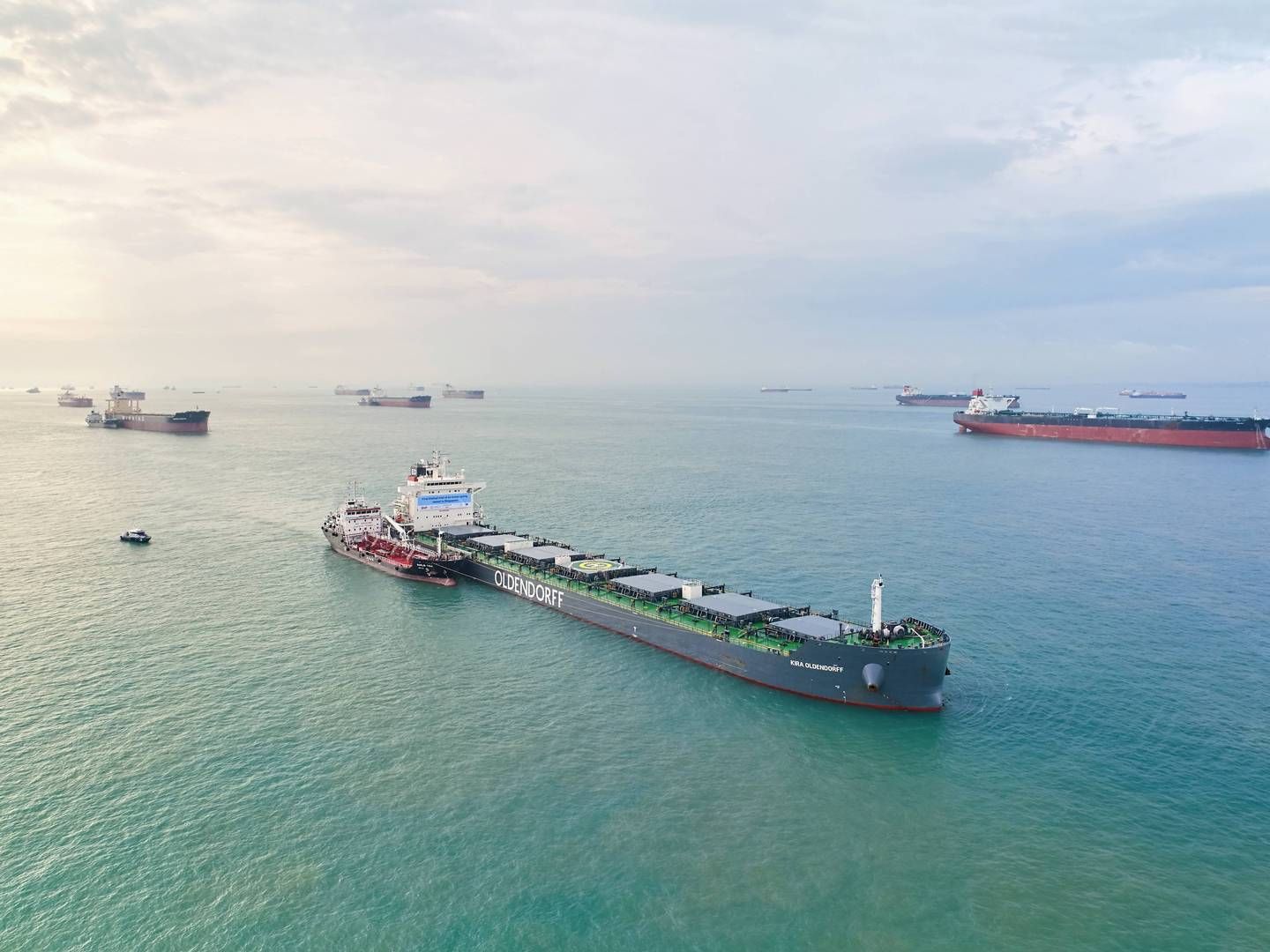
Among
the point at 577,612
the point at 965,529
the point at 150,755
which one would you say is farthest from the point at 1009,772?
the point at 965,529

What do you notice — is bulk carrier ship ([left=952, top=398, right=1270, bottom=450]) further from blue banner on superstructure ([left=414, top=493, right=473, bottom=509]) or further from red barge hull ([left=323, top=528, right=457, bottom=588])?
red barge hull ([left=323, top=528, right=457, bottom=588])

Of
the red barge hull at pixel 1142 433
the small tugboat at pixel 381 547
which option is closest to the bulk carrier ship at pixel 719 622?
the small tugboat at pixel 381 547

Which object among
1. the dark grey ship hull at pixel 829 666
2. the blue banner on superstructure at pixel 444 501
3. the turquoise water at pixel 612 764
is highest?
the blue banner on superstructure at pixel 444 501

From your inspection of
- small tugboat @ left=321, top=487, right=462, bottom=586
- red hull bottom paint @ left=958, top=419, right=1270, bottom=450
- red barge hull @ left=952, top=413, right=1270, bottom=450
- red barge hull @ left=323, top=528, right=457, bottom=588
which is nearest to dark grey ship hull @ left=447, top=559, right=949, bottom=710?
red barge hull @ left=323, top=528, right=457, bottom=588

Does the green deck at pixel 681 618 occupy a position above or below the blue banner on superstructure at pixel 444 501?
below

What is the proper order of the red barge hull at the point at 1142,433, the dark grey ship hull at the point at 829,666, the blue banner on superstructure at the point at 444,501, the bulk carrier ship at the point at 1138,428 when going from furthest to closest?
the bulk carrier ship at the point at 1138,428, the red barge hull at the point at 1142,433, the blue banner on superstructure at the point at 444,501, the dark grey ship hull at the point at 829,666

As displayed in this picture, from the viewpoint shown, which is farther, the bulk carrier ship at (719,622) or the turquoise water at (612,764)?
the bulk carrier ship at (719,622)

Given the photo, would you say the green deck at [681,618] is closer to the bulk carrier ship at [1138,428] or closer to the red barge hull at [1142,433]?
the red barge hull at [1142,433]
